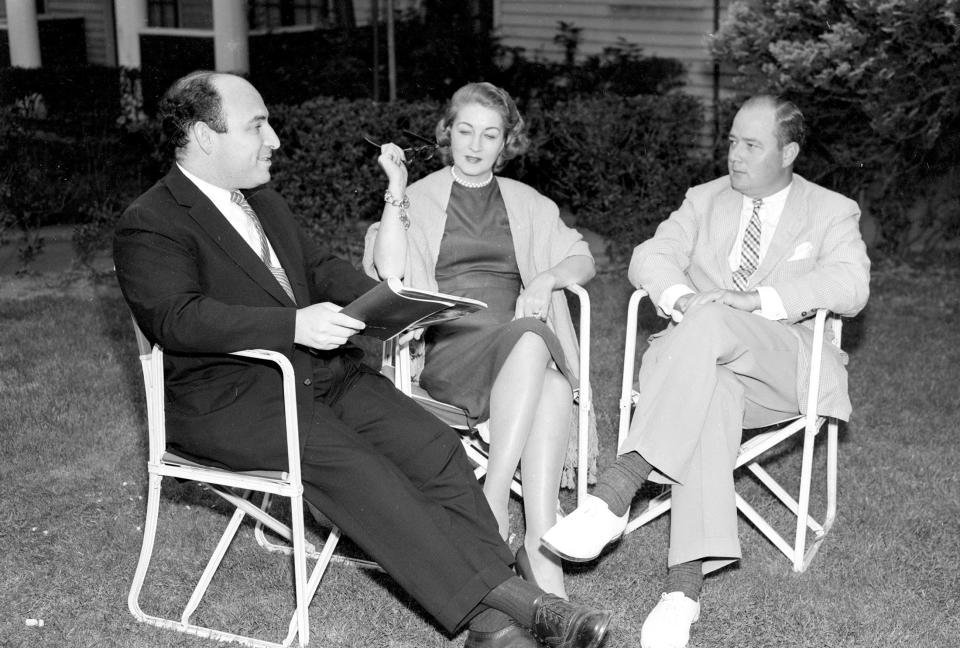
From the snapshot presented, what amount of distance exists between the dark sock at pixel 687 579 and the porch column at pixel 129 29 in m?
7.67

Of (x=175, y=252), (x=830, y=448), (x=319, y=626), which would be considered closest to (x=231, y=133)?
(x=175, y=252)

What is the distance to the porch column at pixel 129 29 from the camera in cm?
970

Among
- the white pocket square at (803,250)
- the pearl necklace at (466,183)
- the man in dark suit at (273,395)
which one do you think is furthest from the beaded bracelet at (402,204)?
the white pocket square at (803,250)

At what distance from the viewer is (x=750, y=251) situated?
396 centimetres

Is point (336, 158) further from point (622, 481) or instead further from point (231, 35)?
point (622, 481)

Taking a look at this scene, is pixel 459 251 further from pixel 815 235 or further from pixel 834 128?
pixel 834 128

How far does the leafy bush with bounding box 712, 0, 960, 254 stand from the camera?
7039mm

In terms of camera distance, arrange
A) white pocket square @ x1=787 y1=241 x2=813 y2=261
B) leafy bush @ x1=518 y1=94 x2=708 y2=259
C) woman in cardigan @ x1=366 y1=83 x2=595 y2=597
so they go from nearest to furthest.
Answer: woman in cardigan @ x1=366 y1=83 x2=595 y2=597, white pocket square @ x1=787 y1=241 x2=813 y2=261, leafy bush @ x1=518 y1=94 x2=708 y2=259

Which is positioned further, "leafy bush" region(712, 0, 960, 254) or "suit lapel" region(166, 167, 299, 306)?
"leafy bush" region(712, 0, 960, 254)

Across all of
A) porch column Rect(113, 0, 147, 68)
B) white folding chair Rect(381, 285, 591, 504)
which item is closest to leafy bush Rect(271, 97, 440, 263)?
porch column Rect(113, 0, 147, 68)

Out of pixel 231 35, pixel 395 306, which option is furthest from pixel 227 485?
pixel 231 35

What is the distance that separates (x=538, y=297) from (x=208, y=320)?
1143 millimetres

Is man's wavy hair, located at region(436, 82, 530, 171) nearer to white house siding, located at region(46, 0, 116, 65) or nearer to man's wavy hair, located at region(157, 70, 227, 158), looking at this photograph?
man's wavy hair, located at region(157, 70, 227, 158)

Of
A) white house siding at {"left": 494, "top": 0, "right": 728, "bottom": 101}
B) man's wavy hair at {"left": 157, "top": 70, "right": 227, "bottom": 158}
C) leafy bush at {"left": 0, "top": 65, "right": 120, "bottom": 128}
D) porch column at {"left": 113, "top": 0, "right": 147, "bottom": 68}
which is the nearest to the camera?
man's wavy hair at {"left": 157, "top": 70, "right": 227, "bottom": 158}
